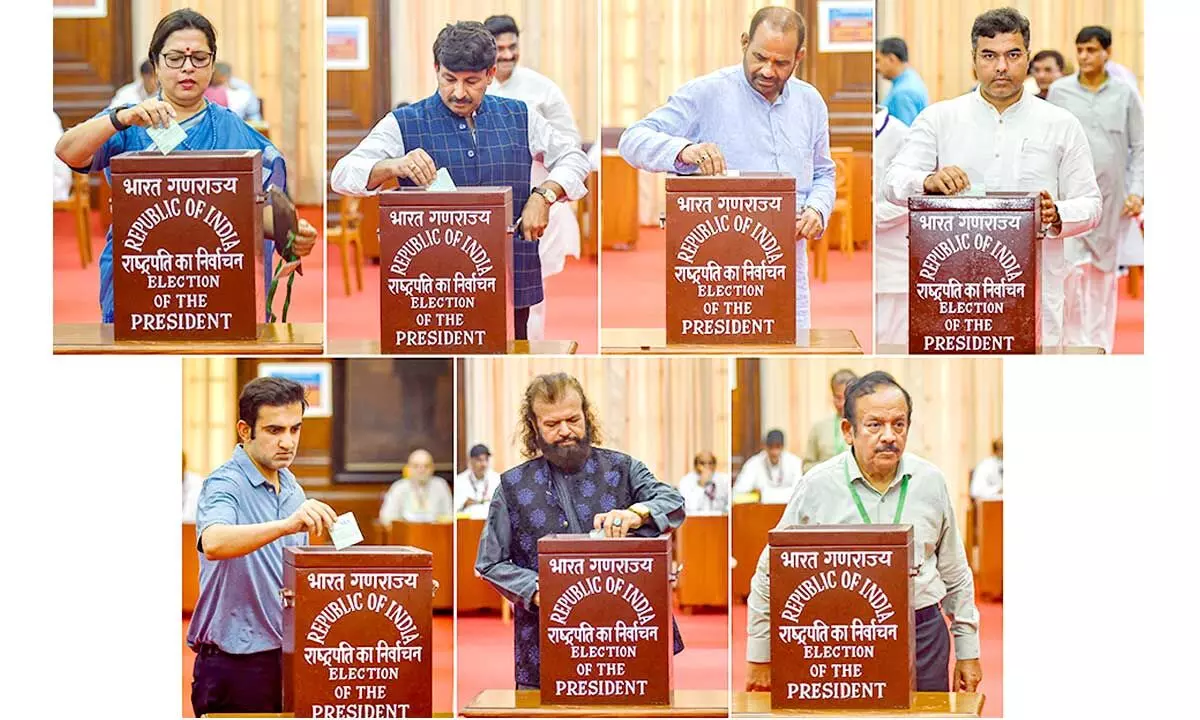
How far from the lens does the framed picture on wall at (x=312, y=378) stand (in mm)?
4656

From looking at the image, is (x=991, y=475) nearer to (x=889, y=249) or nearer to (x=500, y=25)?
(x=889, y=249)

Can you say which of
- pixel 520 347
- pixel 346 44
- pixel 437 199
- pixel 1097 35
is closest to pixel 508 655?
pixel 520 347

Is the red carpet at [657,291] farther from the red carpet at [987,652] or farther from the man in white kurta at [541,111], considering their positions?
the red carpet at [987,652]

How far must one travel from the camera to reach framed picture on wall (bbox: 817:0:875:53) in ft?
15.2

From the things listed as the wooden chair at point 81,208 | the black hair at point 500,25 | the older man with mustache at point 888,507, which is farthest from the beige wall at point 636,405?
the wooden chair at point 81,208

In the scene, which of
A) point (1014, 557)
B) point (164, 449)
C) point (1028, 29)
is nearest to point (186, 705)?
point (164, 449)

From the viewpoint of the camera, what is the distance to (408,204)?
4.45m

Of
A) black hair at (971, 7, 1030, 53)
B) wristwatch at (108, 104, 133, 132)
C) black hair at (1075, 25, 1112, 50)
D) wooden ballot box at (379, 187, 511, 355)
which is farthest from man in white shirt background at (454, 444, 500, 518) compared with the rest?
black hair at (1075, 25, 1112, 50)

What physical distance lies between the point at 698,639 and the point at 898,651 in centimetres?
45

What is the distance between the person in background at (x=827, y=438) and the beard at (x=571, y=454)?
19.2 inches

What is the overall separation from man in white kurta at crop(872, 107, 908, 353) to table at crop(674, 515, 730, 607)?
1.75 ft

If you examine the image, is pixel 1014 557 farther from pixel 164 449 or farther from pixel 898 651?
pixel 164 449

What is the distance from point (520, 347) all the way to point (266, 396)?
0.59 meters

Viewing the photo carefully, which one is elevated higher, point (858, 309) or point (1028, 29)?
point (1028, 29)
